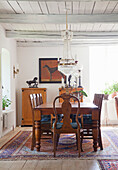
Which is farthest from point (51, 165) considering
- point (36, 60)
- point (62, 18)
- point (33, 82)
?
point (36, 60)

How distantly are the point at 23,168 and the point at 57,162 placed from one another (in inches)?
20.1

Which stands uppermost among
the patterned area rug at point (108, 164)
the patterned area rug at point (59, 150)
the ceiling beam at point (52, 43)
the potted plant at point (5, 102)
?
the ceiling beam at point (52, 43)

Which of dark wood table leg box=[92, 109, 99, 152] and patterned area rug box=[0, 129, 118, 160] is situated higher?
dark wood table leg box=[92, 109, 99, 152]

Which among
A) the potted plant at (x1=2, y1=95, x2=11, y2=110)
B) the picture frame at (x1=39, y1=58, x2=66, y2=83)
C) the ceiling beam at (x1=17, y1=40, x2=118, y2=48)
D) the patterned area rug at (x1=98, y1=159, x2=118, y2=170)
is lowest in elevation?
the patterned area rug at (x1=98, y1=159, x2=118, y2=170)

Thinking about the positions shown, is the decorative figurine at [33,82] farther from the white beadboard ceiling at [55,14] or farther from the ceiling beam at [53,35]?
the white beadboard ceiling at [55,14]

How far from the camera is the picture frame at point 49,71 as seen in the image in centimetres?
747

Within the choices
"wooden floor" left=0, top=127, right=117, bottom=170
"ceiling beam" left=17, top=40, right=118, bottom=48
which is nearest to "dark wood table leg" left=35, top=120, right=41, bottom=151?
"wooden floor" left=0, top=127, right=117, bottom=170

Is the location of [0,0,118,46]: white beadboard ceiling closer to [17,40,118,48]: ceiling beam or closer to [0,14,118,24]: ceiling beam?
[0,14,118,24]: ceiling beam

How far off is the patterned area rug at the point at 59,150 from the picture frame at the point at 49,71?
2636 millimetres

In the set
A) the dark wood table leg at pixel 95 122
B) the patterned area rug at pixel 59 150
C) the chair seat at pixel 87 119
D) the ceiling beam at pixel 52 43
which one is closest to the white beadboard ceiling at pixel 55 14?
the ceiling beam at pixel 52 43

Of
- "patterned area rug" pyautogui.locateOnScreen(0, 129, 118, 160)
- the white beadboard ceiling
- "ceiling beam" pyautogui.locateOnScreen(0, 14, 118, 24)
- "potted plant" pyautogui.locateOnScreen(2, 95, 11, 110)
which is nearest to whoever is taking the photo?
"patterned area rug" pyautogui.locateOnScreen(0, 129, 118, 160)

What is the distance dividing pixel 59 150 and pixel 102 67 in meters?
4.34

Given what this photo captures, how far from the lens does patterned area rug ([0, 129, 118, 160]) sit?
3.71m

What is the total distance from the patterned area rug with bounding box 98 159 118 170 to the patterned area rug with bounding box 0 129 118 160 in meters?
0.19
